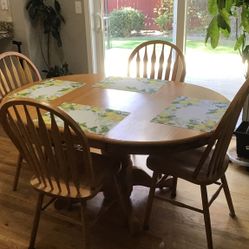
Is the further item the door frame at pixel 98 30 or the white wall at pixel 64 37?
the white wall at pixel 64 37

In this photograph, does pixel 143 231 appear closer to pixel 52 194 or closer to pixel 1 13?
pixel 52 194

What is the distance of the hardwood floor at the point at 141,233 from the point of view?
5.96 ft

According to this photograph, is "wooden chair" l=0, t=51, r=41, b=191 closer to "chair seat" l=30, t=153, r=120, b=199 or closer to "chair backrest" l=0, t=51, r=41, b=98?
"chair backrest" l=0, t=51, r=41, b=98

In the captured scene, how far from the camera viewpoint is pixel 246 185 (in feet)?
7.60

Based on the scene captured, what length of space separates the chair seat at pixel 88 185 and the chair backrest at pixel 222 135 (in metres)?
0.46

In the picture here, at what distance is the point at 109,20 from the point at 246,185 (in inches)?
87.2

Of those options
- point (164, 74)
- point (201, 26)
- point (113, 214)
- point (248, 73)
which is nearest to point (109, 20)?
point (201, 26)

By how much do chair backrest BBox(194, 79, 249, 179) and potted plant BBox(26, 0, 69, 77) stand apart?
2.36 meters

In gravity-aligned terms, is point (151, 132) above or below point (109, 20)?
below

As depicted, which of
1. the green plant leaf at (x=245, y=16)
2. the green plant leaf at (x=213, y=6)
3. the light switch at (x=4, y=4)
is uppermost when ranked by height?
the light switch at (x=4, y=4)

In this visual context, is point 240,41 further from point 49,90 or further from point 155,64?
point 49,90

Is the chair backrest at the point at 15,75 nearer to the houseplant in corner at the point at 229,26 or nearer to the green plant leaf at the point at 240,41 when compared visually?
the houseplant in corner at the point at 229,26

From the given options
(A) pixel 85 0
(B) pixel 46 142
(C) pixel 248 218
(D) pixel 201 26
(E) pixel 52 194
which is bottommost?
(C) pixel 248 218

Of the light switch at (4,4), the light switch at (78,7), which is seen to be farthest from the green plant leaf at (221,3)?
the light switch at (4,4)
